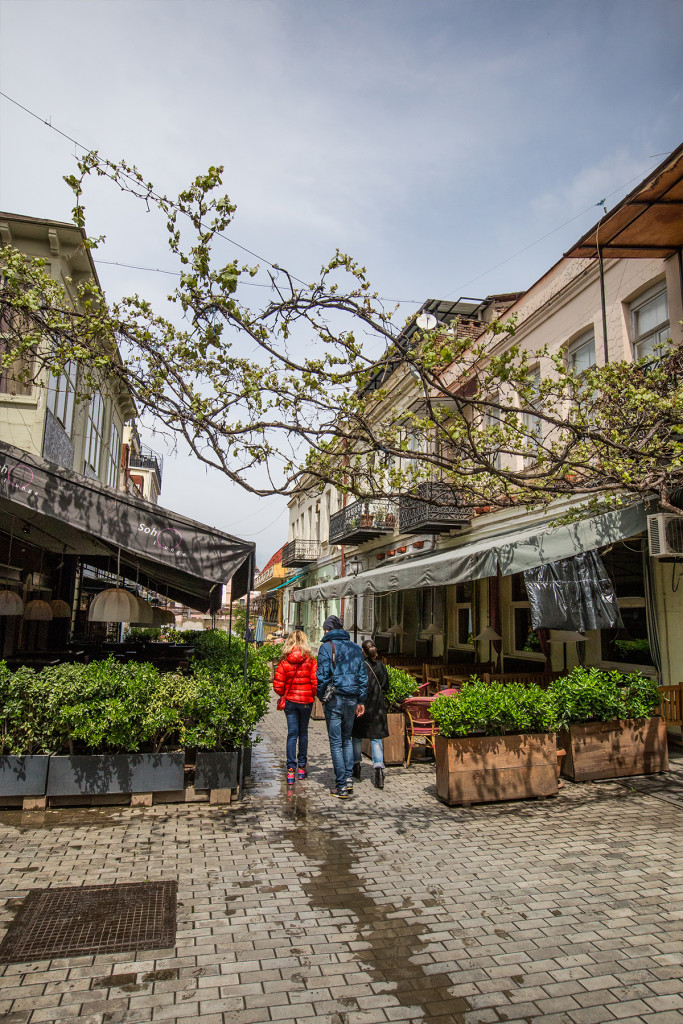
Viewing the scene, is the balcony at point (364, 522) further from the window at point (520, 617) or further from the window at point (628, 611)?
the window at point (628, 611)

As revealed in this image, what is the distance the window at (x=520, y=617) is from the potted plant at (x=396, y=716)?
6.05m

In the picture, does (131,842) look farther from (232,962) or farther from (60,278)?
(60,278)

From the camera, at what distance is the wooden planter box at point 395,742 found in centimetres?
831

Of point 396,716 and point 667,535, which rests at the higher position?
point 667,535

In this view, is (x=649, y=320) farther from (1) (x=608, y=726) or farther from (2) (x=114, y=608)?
(2) (x=114, y=608)

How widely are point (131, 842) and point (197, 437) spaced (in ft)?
10.9

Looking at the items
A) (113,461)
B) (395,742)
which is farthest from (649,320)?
(113,461)

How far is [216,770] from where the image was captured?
20.8ft

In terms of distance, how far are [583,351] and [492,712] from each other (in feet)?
26.7

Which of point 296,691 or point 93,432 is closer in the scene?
point 296,691

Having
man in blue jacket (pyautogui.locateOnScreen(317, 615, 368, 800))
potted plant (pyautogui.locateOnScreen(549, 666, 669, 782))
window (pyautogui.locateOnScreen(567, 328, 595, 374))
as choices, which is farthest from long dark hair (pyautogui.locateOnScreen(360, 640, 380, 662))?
window (pyautogui.locateOnScreen(567, 328, 595, 374))

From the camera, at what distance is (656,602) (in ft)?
32.2

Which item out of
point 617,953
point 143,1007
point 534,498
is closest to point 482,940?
point 617,953

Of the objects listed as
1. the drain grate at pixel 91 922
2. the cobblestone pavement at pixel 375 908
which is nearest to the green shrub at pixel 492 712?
the cobblestone pavement at pixel 375 908
